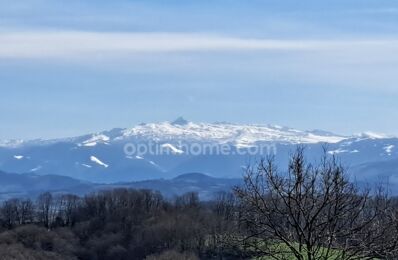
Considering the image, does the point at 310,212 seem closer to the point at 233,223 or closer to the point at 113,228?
the point at 233,223

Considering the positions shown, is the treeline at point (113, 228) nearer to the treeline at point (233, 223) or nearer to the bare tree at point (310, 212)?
the treeline at point (233, 223)

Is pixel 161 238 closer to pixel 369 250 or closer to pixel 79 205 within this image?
pixel 79 205

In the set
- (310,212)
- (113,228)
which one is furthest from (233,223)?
(113,228)

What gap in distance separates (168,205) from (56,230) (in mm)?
23337

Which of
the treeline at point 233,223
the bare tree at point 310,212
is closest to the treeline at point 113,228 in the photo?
the treeline at point 233,223

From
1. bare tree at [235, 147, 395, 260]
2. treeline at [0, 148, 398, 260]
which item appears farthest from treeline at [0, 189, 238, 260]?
bare tree at [235, 147, 395, 260]

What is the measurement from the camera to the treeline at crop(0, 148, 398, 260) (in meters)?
13.9

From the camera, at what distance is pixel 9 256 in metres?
93.3

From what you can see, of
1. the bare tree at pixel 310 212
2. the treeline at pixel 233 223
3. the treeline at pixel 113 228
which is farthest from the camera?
the treeline at pixel 113 228

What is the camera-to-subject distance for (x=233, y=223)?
80.8ft

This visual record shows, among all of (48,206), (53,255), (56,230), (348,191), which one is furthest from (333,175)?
(48,206)

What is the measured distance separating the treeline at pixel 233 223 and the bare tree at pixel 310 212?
2cm

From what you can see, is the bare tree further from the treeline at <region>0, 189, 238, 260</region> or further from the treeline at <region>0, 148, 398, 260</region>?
the treeline at <region>0, 189, 238, 260</region>

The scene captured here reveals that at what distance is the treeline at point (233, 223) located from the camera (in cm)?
1392
